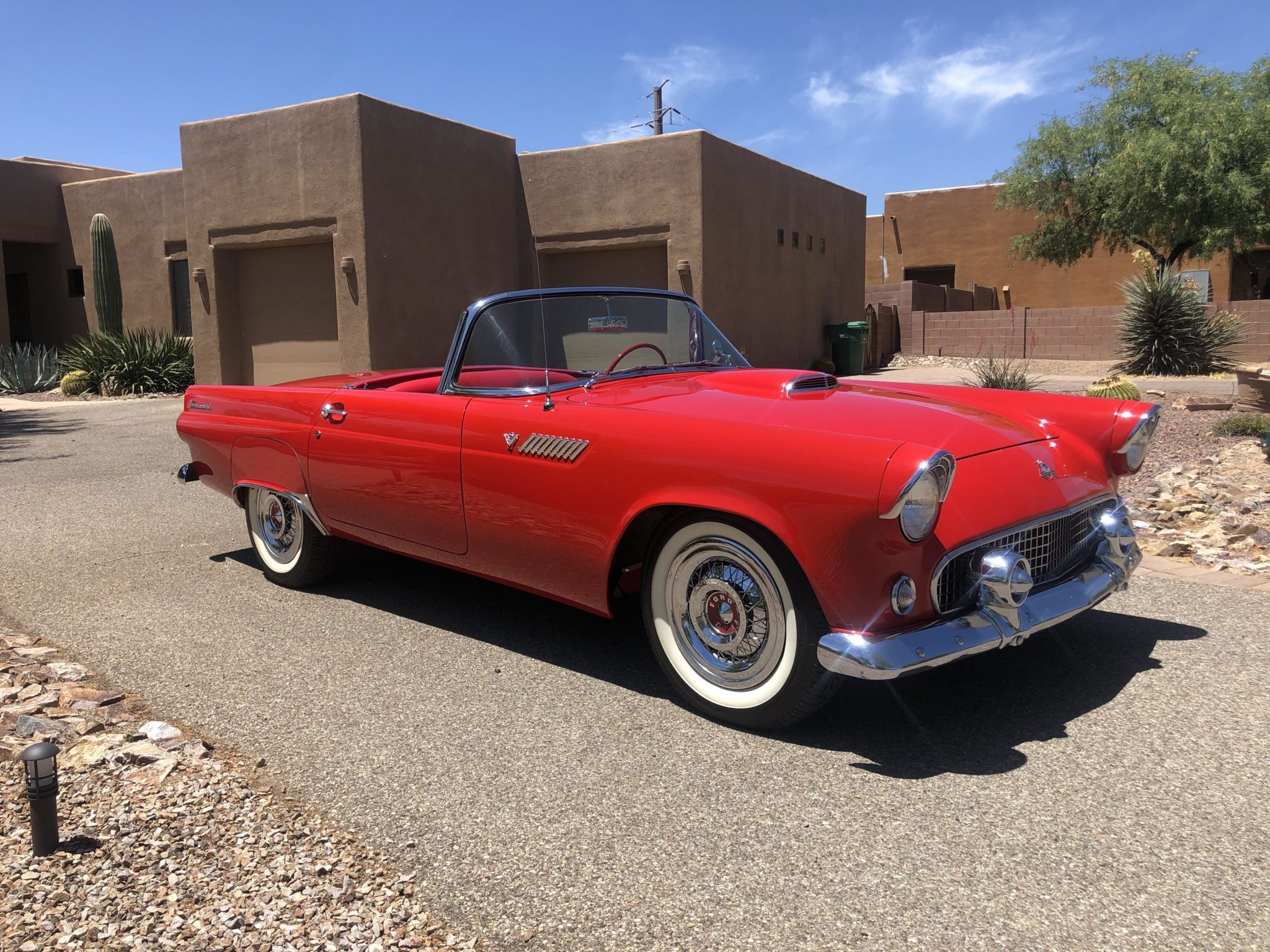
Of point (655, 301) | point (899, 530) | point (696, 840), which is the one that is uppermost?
point (655, 301)

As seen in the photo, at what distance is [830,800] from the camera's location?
8.84 feet

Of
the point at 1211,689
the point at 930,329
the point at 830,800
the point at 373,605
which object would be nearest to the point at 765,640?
the point at 830,800

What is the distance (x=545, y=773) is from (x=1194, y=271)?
31568 millimetres

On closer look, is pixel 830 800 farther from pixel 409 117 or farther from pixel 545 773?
pixel 409 117

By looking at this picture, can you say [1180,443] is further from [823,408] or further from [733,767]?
[733,767]

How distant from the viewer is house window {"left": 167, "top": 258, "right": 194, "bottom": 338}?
19.2m

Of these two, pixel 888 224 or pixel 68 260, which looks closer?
pixel 68 260

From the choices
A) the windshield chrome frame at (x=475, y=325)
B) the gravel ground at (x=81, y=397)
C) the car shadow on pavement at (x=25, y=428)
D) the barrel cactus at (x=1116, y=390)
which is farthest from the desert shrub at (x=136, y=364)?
the windshield chrome frame at (x=475, y=325)

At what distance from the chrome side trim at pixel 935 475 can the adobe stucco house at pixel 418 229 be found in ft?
41.5

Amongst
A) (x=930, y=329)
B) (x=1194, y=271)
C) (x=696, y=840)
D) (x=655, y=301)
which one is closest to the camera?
(x=696, y=840)

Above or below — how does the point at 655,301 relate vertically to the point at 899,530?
above

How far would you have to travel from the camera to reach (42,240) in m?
21.3

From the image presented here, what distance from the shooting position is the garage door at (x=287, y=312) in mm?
15570

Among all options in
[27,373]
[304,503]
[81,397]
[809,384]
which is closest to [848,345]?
[81,397]
